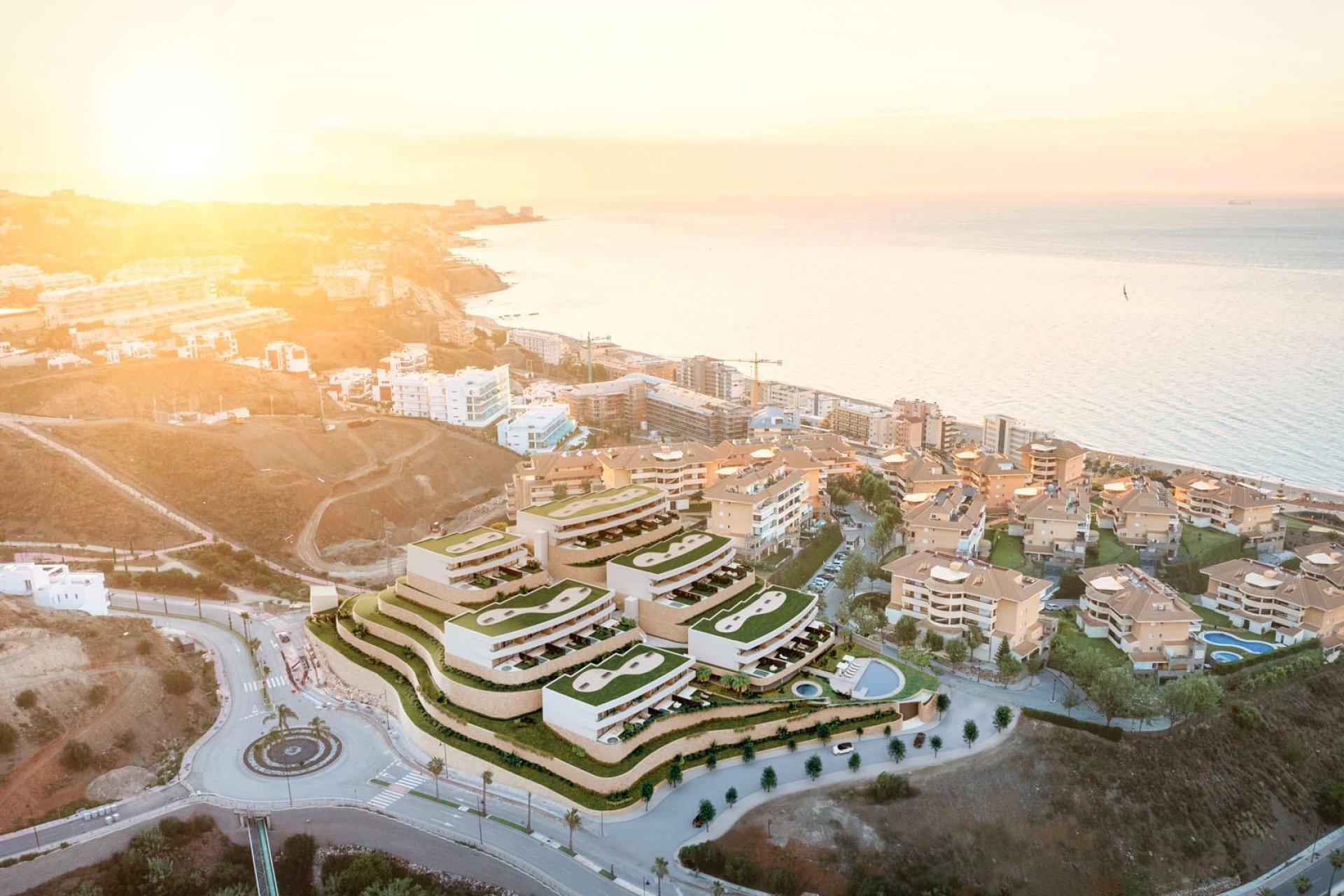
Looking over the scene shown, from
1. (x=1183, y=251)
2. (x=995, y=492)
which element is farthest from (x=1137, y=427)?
(x=1183, y=251)

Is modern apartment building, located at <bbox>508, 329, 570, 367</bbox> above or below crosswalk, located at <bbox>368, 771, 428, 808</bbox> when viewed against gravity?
above

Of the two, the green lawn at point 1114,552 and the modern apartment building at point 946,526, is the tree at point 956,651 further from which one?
the green lawn at point 1114,552

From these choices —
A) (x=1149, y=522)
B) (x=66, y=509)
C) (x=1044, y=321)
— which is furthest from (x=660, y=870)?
(x=1044, y=321)

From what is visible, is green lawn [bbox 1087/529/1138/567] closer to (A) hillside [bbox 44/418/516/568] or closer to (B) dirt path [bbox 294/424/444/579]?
(A) hillside [bbox 44/418/516/568]

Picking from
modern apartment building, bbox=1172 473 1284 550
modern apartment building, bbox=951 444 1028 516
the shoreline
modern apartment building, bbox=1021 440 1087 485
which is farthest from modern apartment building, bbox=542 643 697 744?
the shoreline

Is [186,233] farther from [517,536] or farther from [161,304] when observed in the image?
[517,536]

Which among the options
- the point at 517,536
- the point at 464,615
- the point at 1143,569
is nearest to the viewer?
the point at 464,615
